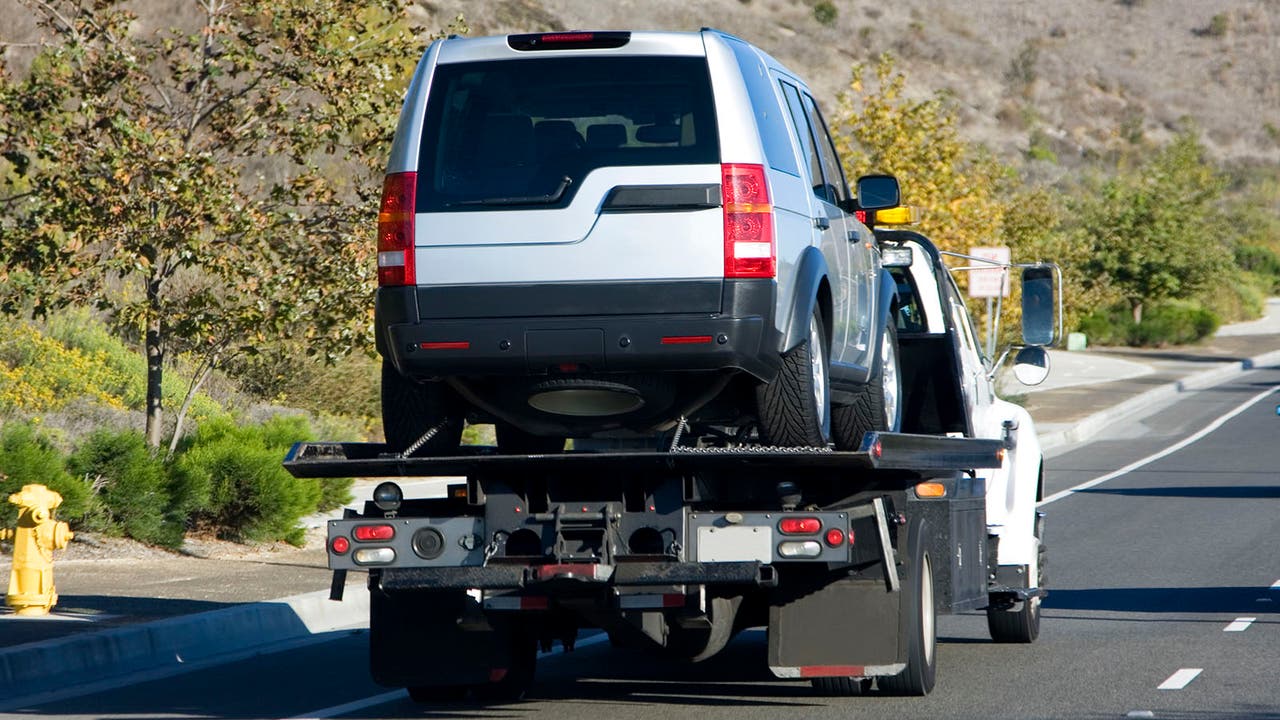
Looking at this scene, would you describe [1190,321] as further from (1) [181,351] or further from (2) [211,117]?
(2) [211,117]

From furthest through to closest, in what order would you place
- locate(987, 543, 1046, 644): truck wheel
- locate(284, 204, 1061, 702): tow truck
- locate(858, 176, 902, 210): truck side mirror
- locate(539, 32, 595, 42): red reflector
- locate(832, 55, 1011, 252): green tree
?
locate(832, 55, 1011, 252): green tree → locate(987, 543, 1046, 644): truck wheel → locate(858, 176, 902, 210): truck side mirror → locate(539, 32, 595, 42): red reflector → locate(284, 204, 1061, 702): tow truck

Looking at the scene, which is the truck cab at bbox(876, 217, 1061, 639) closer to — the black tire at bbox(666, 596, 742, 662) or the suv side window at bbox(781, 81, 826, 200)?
the suv side window at bbox(781, 81, 826, 200)

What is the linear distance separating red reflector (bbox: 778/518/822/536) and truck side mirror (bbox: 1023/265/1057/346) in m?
3.68

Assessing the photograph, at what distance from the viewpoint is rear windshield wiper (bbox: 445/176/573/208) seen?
7.73 meters

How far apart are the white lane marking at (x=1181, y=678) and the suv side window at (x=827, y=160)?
286cm

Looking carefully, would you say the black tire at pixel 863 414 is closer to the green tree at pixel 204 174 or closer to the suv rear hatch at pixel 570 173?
the suv rear hatch at pixel 570 173

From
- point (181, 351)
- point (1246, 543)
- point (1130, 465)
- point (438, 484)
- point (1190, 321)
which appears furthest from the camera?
point (1190, 321)

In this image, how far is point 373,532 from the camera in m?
8.20

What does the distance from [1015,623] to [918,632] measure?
254cm

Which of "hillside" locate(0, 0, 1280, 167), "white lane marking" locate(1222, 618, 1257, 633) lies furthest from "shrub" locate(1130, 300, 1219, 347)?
"white lane marking" locate(1222, 618, 1257, 633)

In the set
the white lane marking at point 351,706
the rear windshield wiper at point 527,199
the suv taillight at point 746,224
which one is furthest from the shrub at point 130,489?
the suv taillight at point 746,224

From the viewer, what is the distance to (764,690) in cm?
951

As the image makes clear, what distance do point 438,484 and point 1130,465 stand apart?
11.1m

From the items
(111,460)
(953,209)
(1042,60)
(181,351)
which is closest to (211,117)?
(111,460)
